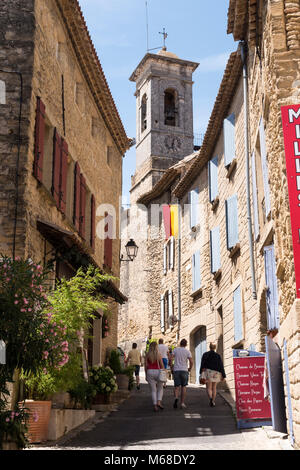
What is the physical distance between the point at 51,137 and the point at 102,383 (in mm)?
4736

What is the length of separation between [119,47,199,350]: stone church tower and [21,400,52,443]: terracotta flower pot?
25211mm

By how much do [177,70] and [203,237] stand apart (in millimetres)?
23406

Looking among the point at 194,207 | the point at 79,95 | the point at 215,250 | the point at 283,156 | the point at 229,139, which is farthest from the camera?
the point at 194,207

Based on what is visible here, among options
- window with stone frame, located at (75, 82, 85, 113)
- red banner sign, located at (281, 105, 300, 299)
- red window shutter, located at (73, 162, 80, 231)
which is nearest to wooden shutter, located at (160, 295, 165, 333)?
window with stone frame, located at (75, 82, 85, 113)

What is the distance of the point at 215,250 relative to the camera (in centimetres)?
1605

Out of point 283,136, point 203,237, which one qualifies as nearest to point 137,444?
point 283,136

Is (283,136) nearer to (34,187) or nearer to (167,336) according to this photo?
(34,187)

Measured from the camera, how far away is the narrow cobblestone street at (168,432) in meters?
6.96

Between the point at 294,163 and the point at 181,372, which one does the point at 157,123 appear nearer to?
the point at 181,372

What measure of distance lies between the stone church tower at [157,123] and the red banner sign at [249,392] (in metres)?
24.3

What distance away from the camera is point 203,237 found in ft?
61.9

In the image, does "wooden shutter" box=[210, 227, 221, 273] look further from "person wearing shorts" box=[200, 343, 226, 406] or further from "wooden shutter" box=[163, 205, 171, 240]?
"wooden shutter" box=[163, 205, 171, 240]

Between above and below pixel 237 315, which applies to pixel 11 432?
below

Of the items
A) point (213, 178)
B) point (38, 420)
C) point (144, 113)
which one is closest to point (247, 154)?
point (213, 178)
